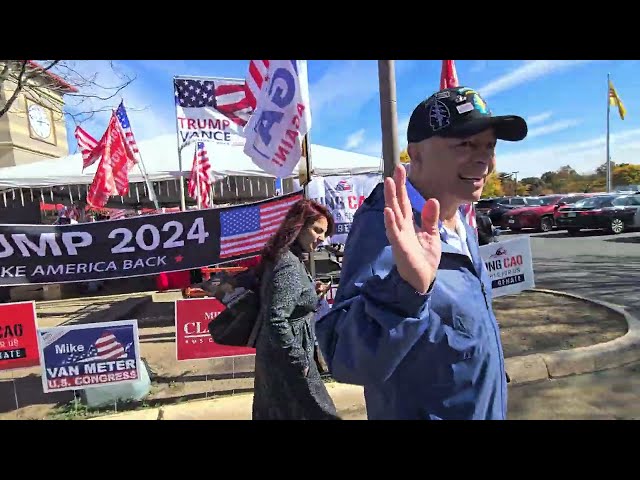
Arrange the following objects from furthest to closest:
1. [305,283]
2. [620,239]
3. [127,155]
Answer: [620,239]
[127,155]
[305,283]

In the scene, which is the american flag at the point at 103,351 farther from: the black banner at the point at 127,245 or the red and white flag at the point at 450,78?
the red and white flag at the point at 450,78

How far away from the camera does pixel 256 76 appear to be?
3887mm

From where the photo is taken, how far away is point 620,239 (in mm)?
13727

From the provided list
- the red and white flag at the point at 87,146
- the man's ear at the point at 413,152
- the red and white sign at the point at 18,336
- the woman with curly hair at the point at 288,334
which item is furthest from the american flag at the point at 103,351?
the red and white flag at the point at 87,146

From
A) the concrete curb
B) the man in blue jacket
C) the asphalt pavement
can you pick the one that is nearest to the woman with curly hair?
the man in blue jacket

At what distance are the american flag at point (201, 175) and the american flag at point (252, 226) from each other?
5030mm

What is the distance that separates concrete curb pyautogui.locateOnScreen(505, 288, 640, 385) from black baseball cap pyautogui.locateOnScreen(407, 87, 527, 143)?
3278mm

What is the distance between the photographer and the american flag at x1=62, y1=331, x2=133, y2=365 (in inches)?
134

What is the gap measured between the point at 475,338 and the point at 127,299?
800 centimetres

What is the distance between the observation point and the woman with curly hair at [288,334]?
7.15ft

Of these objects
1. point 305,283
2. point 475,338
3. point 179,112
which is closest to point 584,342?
point 305,283

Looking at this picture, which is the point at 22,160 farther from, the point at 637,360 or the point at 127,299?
the point at 637,360

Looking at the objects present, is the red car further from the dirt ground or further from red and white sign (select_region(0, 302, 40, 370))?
red and white sign (select_region(0, 302, 40, 370))

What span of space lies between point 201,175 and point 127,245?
545 cm
